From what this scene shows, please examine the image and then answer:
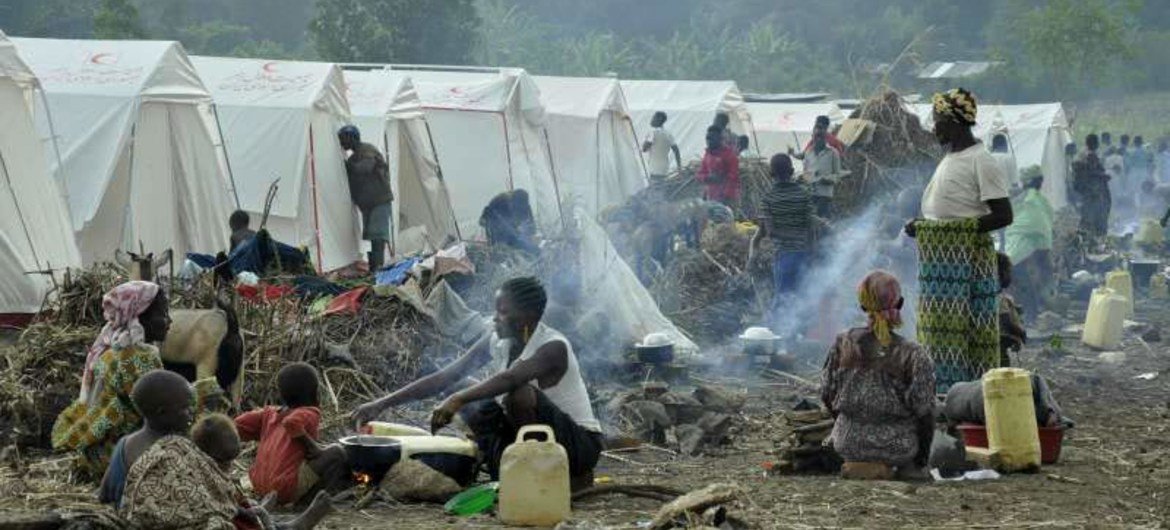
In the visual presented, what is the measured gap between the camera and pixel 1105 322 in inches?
556

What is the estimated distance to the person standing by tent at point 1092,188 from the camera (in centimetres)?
2200

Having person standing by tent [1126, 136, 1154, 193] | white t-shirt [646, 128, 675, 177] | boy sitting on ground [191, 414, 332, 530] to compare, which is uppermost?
white t-shirt [646, 128, 675, 177]

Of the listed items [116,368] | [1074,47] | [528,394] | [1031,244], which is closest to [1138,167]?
[1031,244]

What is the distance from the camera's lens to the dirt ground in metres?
6.52

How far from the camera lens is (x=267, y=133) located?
17234mm

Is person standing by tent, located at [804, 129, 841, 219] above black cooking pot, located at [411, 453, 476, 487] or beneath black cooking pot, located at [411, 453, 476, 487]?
above

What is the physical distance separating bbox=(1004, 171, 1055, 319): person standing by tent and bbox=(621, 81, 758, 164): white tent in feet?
36.7

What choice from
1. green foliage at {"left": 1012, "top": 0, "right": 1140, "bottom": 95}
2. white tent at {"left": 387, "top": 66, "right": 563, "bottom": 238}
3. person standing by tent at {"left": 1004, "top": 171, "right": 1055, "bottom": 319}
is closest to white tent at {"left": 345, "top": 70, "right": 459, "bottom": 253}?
white tent at {"left": 387, "top": 66, "right": 563, "bottom": 238}

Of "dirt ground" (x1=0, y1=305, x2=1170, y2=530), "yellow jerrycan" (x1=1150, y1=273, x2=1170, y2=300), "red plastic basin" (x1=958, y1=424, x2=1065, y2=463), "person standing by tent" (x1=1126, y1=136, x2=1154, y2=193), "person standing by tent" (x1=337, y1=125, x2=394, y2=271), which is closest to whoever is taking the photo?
"dirt ground" (x1=0, y1=305, x2=1170, y2=530)

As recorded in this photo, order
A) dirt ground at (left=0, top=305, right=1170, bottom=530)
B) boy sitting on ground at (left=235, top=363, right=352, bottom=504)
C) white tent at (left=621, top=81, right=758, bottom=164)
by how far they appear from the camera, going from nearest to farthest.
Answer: dirt ground at (left=0, top=305, right=1170, bottom=530), boy sitting on ground at (left=235, top=363, right=352, bottom=504), white tent at (left=621, top=81, right=758, bottom=164)

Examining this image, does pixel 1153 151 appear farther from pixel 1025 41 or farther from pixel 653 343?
pixel 653 343

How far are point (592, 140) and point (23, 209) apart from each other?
11222mm

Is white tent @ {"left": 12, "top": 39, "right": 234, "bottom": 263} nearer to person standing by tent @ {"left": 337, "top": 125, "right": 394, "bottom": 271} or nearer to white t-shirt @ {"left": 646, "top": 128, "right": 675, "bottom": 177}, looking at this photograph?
person standing by tent @ {"left": 337, "top": 125, "right": 394, "bottom": 271}

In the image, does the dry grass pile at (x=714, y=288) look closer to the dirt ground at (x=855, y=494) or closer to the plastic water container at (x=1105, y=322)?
the plastic water container at (x=1105, y=322)
